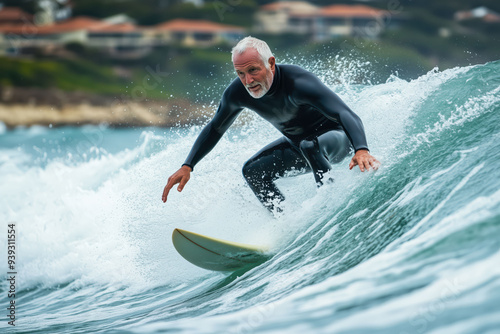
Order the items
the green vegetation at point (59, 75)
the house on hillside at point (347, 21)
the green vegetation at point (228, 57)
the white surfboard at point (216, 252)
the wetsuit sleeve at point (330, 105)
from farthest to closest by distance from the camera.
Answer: the house on hillside at point (347, 21) < the green vegetation at point (59, 75) < the green vegetation at point (228, 57) < the white surfboard at point (216, 252) < the wetsuit sleeve at point (330, 105)

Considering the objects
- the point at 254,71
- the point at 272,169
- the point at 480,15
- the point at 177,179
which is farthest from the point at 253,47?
the point at 480,15

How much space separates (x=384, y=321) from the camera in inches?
86.6

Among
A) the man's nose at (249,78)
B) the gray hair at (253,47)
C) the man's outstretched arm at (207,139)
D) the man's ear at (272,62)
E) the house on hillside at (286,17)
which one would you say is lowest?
the man's outstretched arm at (207,139)

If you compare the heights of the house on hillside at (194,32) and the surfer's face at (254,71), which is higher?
the house on hillside at (194,32)

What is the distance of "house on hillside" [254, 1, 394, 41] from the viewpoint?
3712cm

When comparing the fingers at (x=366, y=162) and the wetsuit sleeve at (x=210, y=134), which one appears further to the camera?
the wetsuit sleeve at (x=210, y=134)

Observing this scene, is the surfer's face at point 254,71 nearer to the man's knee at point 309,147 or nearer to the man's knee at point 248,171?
the man's knee at point 309,147

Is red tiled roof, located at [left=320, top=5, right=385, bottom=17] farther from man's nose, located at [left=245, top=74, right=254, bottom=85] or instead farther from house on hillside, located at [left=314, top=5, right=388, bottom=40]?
man's nose, located at [left=245, top=74, right=254, bottom=85]

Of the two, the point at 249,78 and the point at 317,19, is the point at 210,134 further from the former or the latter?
the point at 317,19

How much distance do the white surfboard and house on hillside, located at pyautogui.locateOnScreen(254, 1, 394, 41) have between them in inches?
1341

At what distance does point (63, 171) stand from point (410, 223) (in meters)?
8.43

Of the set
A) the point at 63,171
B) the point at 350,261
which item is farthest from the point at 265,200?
the point at 63,171

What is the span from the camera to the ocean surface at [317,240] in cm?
236

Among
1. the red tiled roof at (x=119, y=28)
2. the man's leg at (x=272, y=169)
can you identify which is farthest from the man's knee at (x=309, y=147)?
the red tiled roof at (x=119, y=28)
